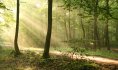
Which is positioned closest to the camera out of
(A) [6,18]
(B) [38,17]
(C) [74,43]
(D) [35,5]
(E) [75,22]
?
(C) [74,43]

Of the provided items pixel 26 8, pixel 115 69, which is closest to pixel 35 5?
pixel 26 8

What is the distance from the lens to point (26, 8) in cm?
5366

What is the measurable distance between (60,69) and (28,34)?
3708 centimetres

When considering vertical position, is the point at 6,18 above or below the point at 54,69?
above

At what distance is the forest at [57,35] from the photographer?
15.0m

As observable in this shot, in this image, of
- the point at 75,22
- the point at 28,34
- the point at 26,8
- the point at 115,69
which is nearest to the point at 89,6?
the point at 115,69

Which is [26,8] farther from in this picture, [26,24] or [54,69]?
[54,69]

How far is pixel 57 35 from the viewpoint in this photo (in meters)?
65.0

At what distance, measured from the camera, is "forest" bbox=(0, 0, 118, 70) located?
1499 cm

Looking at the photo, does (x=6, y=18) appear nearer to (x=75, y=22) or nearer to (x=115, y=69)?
(x=115, y=69)

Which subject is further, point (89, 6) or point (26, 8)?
point (26, 8)

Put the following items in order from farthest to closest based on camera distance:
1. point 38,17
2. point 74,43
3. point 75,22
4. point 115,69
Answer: point 38,17, point 75,22, point 74,43, point 115,69

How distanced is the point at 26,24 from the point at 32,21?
15.4ft

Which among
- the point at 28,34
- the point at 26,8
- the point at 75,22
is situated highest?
the point at 26,8
